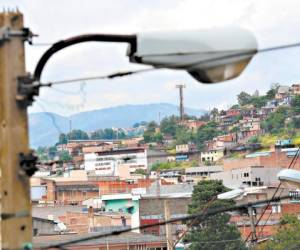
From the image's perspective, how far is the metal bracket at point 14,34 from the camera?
7.22 m

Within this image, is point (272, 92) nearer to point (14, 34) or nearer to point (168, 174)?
point (168, 174)

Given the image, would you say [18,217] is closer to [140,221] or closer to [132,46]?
[132,46]

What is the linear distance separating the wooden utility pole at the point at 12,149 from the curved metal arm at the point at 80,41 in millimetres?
334

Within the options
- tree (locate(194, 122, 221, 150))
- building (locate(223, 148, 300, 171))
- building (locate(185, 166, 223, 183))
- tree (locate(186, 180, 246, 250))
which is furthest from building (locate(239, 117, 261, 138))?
tree (locate(186, 180, 246, 250))

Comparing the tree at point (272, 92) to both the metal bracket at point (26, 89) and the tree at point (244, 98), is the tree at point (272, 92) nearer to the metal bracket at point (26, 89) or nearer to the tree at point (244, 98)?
the tree at point (244, 98)

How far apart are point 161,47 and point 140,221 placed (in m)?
48.6

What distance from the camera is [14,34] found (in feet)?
23.9

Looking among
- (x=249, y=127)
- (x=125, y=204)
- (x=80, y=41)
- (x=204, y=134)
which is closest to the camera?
(x=80, y=41)

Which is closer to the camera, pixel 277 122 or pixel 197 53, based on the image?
pixel 197 53

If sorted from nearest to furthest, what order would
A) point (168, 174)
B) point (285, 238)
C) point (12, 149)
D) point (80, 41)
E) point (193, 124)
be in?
point (12, 149) → point (80, 41) → point (285, 238) → point (168, 174) → point (193, 124)

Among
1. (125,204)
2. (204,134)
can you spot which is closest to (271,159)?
(125,204)

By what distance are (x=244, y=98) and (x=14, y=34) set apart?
16809 cm

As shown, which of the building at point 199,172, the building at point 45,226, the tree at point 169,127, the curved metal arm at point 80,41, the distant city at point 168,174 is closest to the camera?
the curved metal arm at point 80,41

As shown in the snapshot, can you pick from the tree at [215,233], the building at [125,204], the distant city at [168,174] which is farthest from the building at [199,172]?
the tree at [215,233]
